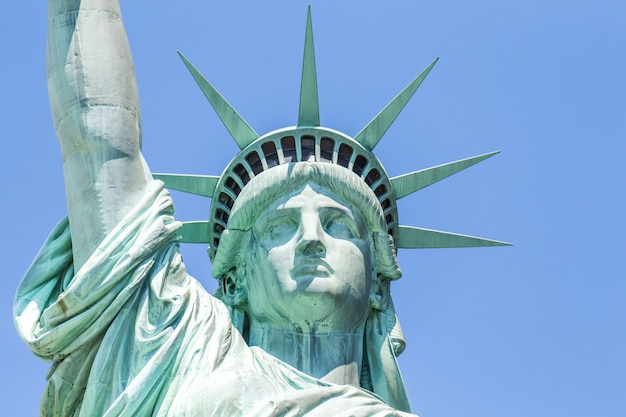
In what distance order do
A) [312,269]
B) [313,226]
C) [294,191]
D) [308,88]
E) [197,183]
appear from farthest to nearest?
[197,183] → [308,88] → [294,191] → [313,226] → [312,269]

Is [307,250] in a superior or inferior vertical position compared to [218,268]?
superior

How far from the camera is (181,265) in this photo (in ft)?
51.1

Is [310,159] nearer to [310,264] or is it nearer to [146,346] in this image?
[310,264]

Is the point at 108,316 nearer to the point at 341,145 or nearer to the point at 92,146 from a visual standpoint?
the point at 92,146

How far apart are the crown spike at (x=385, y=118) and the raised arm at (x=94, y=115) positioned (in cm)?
256

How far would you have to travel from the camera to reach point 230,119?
1748cm

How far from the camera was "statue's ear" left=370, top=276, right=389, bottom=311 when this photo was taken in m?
16.8

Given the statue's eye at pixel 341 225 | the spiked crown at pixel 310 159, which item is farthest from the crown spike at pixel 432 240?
the statue's eye at pixel 341 225

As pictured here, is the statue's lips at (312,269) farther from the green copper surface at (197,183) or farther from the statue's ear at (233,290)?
the green copper surface at (197,183)

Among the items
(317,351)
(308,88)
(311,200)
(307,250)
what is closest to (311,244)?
(307,250)

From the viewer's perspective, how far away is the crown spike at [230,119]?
1747 centimetres

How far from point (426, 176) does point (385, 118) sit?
0.66m

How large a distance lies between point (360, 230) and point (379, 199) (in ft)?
2.65

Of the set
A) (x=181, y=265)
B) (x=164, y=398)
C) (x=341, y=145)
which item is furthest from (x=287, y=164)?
(x=164, y=398)
